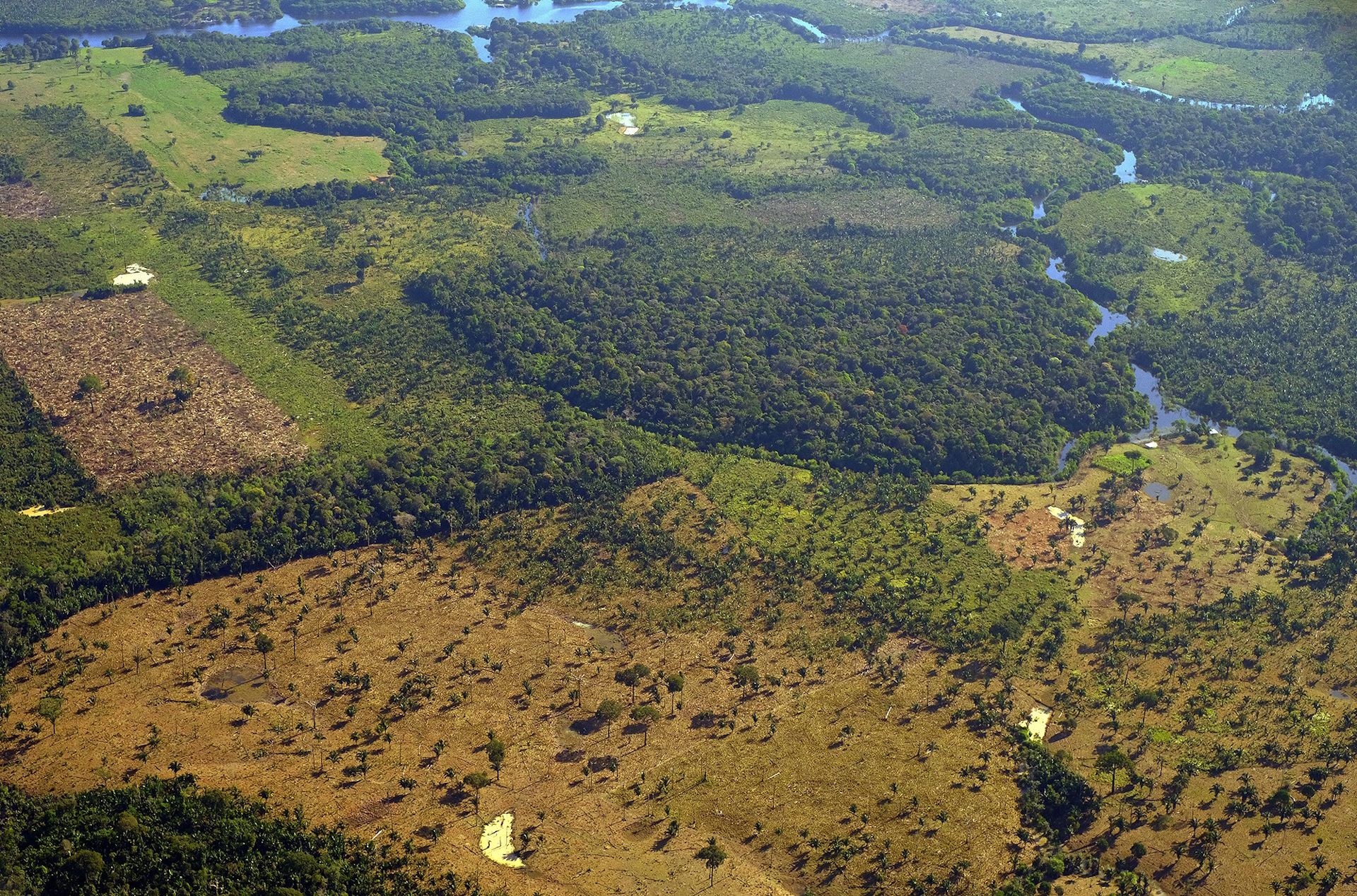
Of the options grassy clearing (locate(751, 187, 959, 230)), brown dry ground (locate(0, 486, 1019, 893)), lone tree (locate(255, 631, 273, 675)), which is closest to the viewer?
brown dry ground (locate(0, 486, 1019, 893))

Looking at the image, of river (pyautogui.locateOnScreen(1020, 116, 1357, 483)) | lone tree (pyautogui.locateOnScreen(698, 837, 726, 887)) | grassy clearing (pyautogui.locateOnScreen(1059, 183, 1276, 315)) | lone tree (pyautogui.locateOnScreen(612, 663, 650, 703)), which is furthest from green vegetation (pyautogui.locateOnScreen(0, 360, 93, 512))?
grassy clearing (pyautogui.locateOnScreen(1059, 183, 1276, 315))

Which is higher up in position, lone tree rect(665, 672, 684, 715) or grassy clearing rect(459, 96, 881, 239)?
grassy clearing rect(459, 96, 881, 239)

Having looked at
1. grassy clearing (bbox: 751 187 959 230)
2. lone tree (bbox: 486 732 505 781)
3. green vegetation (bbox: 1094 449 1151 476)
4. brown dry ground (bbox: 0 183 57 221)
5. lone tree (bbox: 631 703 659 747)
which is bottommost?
green vegetation (bbox: 1094 449 1151 476)

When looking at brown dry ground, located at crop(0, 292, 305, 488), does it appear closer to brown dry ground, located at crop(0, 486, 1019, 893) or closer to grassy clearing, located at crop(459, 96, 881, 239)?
brown dry ground, located at crop(0, 486, 1019, 893)

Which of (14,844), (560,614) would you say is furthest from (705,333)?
(14,844)

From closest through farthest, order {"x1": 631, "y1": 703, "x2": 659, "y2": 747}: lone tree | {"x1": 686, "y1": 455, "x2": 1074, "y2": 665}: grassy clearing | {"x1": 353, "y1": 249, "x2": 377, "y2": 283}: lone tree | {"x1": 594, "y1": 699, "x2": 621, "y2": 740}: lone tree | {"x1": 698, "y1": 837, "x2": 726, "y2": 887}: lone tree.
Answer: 1. {"x1": 698, "y1": 837, "x2": 726, "y2": 887}: lone tree
2. {"x1": 594, "y1": 699, "x2": 621, "y2": 740}: lone tree
3. {"x1": 631, "y1": 703, "x2": 659, "y2": 747}: lone tree
4. {"x1": 686, "y1": 455, "x2": 1074, "y2": 665}: grassy clearing
5. {"x1": 353, "y1": 249, "x2": 377, "y2": 283}: lone tree

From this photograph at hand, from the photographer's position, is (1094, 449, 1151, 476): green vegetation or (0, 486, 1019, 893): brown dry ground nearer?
(0, 486, 1019, 893): brown dry ground
